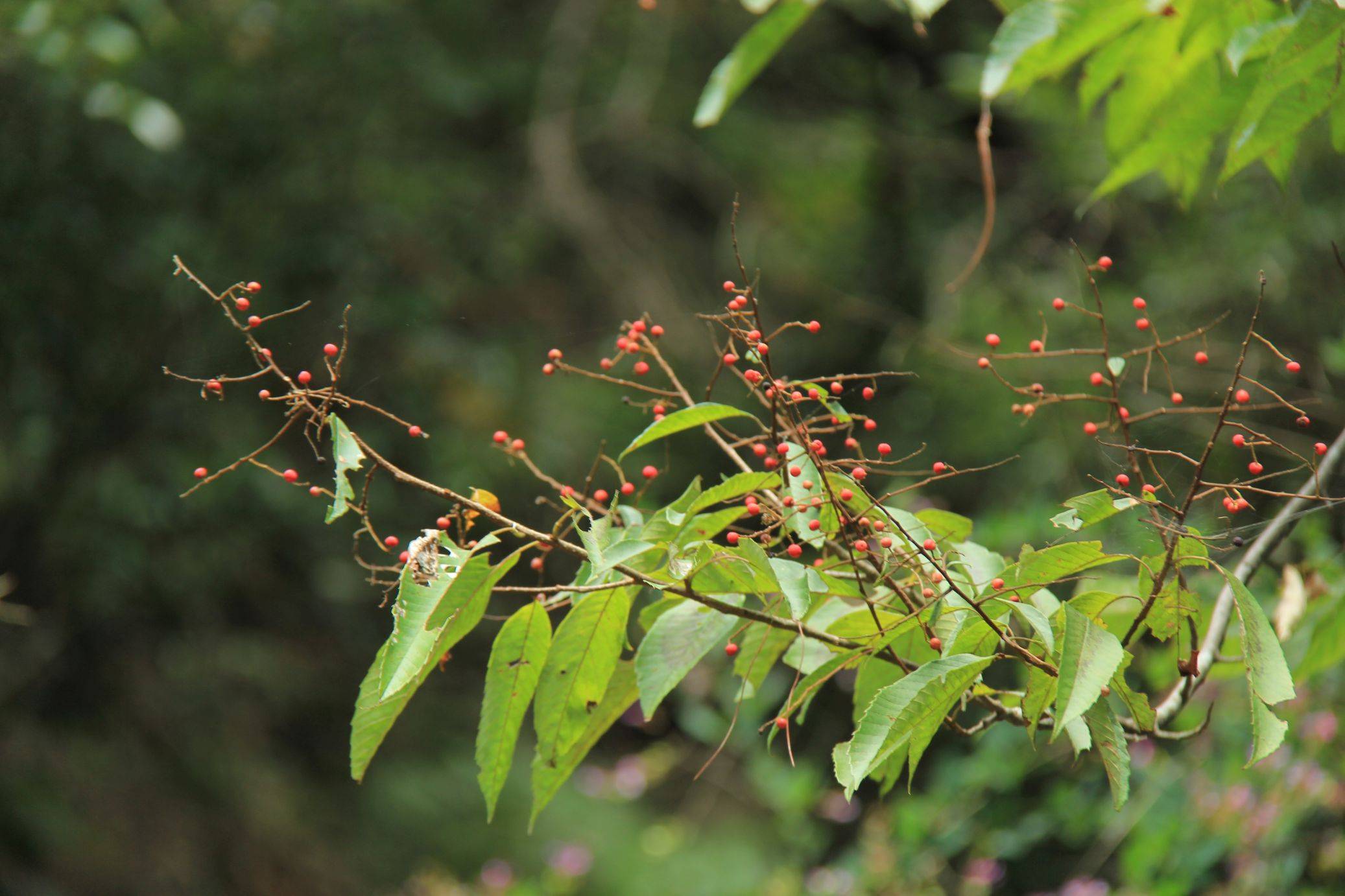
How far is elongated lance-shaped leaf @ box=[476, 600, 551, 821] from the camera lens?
0.76 meters

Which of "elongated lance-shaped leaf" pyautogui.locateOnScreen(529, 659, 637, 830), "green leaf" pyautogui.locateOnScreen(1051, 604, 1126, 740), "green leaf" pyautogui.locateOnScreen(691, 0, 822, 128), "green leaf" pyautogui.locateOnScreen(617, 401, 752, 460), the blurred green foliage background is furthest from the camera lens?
→ the blurred green foliage background

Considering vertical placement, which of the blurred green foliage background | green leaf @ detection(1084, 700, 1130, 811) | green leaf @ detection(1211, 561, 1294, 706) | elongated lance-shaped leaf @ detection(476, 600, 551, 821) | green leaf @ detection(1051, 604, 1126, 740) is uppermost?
green leaf @ detection(1051, 604, 1126, 740)

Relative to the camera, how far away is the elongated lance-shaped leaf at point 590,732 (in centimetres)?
81

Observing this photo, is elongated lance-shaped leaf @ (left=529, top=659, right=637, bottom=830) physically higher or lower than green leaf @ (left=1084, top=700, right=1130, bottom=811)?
lower

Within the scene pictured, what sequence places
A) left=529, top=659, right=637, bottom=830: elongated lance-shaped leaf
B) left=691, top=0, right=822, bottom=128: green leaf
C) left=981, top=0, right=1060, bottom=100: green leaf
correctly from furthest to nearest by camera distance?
1. left=691, top=0, right=822, bottom=128: green leaf
2. left=981, top=0, right=1060, bottom=100: green leaf
3. left=529, top=659, right=637, bottom=830: elongated lance-shaped leaf

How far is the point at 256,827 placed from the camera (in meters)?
3.68

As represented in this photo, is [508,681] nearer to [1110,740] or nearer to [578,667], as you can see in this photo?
[578,667]

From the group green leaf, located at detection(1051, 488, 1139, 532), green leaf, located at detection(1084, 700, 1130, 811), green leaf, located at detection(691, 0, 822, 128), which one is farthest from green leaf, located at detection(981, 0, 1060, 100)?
green leaf, located at detection(1084, 700, 1130, 811)

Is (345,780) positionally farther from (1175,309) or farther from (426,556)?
(426,556)

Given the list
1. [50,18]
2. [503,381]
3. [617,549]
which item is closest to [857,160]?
[503,381]

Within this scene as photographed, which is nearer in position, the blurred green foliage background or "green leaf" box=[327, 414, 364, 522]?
"green leaf" box=[327, 414, 364, 522]

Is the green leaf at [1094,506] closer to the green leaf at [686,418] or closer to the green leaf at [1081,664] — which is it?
the green leaf at [1081,664]

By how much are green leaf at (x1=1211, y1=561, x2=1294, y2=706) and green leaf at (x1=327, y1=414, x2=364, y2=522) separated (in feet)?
1.57

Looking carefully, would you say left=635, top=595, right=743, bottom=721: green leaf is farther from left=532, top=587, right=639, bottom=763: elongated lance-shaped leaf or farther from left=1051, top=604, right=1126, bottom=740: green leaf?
left=1051, top=604, right=1126, bottom=740: green leaf
